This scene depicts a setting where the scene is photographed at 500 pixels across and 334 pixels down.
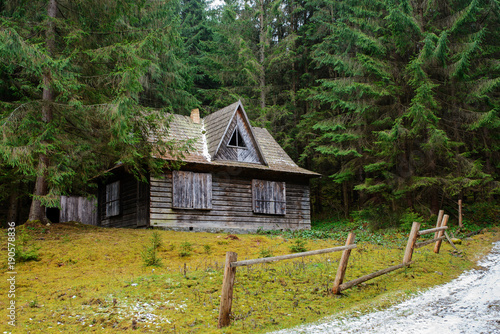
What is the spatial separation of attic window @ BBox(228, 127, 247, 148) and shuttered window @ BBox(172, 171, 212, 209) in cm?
262

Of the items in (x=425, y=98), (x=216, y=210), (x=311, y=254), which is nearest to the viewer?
(x=311, y=254)

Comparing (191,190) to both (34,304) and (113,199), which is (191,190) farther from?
(34,304)

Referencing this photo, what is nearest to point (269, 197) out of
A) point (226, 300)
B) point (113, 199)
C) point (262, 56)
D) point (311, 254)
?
point (113, 199)

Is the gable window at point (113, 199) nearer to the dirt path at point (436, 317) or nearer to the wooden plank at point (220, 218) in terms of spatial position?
the wooden plank at point (220, 218)

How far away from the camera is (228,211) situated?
20938 millimetres

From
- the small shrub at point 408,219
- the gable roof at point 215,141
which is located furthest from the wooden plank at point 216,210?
the small shrub at point 408,219

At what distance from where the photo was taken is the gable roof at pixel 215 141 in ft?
68.3

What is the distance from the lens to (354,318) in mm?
7457

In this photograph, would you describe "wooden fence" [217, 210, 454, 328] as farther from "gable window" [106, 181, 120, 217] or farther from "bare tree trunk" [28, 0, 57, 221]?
"gable window" [106, 181, 120, 217]

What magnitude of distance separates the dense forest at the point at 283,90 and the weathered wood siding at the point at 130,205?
4.81ft

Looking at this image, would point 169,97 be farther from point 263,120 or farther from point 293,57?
point 293,57

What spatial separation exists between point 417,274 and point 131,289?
718 cm

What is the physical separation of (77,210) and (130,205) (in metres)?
6.77

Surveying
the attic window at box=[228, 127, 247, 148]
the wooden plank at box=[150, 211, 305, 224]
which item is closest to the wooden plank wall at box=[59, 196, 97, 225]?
the wooden plank at box=[150, 211, 305, 224]
